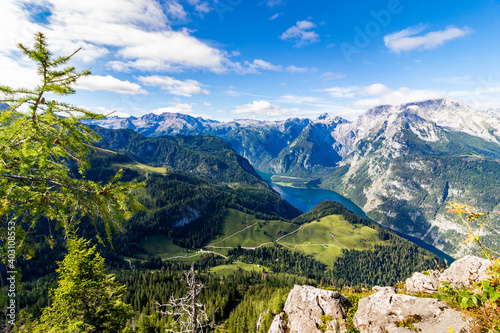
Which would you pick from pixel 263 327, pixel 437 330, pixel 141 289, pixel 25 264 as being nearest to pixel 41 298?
pixel 141 289

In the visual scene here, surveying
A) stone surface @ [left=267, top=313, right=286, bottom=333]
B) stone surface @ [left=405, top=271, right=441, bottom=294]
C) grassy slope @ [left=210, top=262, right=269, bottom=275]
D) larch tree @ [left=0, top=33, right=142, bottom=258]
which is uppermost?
larch tree @ [left=0, top=33, right=142, bottom=258]

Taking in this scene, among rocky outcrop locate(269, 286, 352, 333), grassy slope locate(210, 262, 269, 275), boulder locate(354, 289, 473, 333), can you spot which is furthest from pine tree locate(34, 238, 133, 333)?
grassy slope locate(210, 262, 269, 275)

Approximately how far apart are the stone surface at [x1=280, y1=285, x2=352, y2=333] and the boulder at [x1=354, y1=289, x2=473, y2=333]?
4048mm

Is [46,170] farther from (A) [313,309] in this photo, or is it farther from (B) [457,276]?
(B) [457,276]

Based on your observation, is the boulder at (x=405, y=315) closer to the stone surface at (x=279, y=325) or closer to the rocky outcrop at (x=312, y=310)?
the rocky outcrop at (x=312, y=310)

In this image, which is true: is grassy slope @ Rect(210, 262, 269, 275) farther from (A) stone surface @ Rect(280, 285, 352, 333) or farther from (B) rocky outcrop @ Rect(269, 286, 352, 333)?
(A) stone surface @ Rect(280, 285, 352, 333)

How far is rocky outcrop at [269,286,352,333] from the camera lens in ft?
65.9

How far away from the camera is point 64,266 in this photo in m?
17.1

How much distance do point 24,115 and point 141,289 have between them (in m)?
138

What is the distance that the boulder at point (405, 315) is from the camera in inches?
429

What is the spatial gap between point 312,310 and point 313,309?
0.62 feet

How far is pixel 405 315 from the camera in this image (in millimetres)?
13297

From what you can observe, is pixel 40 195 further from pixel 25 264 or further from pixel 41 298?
pixel 25 264

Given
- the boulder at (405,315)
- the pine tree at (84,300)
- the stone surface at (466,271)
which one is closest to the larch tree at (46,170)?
the pine tree at (84,300)
